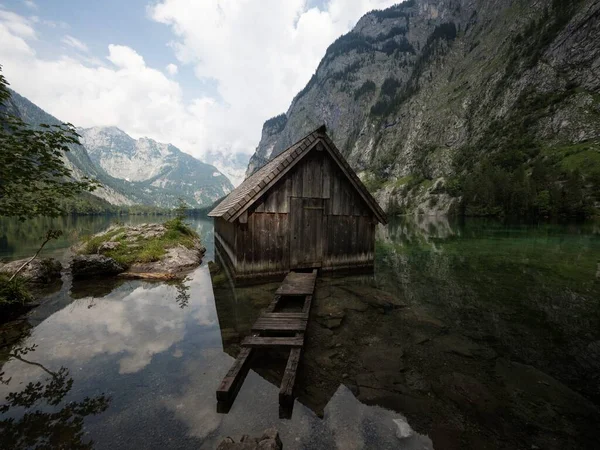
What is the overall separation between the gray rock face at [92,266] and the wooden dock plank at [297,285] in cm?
938

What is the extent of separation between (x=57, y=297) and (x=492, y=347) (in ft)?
49.3

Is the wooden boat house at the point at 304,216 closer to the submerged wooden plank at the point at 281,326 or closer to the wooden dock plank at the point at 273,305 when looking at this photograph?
the wooden dock plank at the point at 273,305

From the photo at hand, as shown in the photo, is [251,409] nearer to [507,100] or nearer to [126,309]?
[126,309]

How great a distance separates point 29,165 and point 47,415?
5321 millimetres

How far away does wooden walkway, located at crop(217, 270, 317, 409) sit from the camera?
4715 millimetres

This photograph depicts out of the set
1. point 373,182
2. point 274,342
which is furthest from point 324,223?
point 373,182

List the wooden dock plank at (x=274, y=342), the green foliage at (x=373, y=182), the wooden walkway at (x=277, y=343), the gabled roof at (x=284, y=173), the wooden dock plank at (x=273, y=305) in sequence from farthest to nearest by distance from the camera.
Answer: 1. the green foliage at (x=373, y=182)
2. the gabled roof at (x=284, y=173)
3. the wooden dock plank at (x=273, y=305)
4. the wooden dock plank at (x=274, y=342)
5. the wooden walkway at (x=277, y=343)

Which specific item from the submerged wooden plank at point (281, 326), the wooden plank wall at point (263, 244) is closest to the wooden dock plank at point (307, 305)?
the submerged wooden plank at point (281, 326)

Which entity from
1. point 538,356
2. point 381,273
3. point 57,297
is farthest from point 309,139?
point 57,297

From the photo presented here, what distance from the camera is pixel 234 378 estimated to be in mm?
5027

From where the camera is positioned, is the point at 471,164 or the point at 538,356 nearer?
the point at 538,356

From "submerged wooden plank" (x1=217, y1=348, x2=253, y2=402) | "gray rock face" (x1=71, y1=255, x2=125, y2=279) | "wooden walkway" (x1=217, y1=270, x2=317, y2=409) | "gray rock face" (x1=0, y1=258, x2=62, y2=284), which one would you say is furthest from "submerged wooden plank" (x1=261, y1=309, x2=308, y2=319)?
"gray rock face" (x1=0, y1=258, x2=62, y2=284)

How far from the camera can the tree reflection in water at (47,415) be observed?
391cm

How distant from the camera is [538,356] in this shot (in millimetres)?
6535
